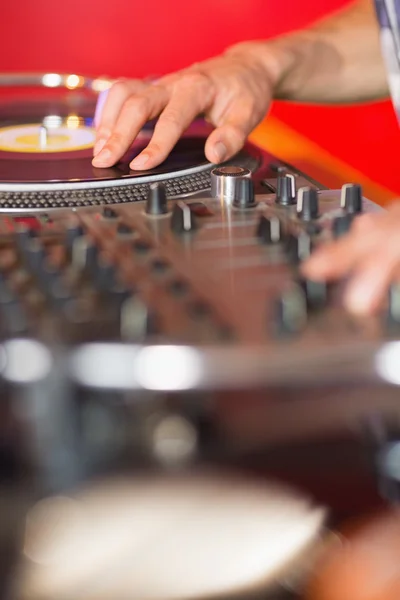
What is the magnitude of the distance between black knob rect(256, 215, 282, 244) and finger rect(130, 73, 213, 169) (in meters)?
0.39

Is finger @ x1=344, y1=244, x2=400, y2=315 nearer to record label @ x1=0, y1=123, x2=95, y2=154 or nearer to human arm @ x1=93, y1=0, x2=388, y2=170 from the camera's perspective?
human arm @ x1=93, y1=0, x2=388, y2=170

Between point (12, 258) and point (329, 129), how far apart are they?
7.86ft

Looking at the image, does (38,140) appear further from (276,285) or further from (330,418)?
(330,418)

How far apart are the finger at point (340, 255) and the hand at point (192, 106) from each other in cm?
48

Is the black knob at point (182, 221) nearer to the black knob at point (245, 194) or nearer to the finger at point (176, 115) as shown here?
the black knob at point (245, 194)

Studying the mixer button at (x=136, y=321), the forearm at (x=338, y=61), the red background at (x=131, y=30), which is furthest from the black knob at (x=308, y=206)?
the red background at (x=131, y=30)

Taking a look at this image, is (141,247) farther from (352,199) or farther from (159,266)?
(352,199)

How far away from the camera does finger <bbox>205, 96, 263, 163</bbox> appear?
3.78ft

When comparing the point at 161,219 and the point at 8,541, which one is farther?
the point at 161,219

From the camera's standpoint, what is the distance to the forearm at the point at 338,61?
5.01ft

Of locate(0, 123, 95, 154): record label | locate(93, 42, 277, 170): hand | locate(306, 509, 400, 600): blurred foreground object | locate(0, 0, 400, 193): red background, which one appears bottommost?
locate(306, 509, 400, 600): blurred foreground object

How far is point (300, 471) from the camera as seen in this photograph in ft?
1.93

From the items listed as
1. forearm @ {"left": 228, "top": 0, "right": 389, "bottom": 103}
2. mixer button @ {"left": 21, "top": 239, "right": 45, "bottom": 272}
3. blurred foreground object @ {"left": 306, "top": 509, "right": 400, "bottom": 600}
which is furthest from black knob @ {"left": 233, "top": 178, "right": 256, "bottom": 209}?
forearm @ {"left": 228, "top": 0, "right": 389, "bottom": 103}

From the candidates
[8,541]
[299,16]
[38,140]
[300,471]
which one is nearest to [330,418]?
[300,471]
